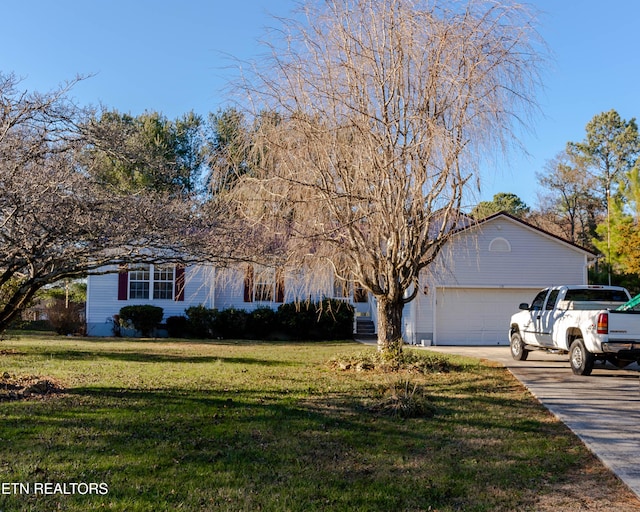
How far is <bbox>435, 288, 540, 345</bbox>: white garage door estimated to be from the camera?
21641 mm

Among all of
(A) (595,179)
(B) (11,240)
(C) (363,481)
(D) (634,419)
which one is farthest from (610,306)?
(A) (595,179)

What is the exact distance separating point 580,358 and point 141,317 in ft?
55.2

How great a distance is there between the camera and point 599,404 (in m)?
9.12

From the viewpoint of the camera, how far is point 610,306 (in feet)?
43.9

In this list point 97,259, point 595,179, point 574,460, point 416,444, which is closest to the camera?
point 574,460

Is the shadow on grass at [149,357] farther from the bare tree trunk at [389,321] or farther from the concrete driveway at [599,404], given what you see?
the concrete driveway at [599,404]

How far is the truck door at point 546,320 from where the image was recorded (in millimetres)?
13323

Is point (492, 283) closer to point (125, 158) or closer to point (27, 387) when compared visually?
point (125, 158)

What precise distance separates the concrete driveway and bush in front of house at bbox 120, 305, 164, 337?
14185 millimetres

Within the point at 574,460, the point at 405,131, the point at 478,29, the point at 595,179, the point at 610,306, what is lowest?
the point at 574,460

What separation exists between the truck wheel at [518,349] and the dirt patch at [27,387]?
1097 centimetres

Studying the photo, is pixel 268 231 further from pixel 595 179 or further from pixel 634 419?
pixel 595 179

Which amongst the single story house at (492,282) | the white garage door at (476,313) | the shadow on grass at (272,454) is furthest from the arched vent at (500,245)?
the shadow on grass at (272,454)

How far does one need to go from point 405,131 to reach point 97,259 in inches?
234
